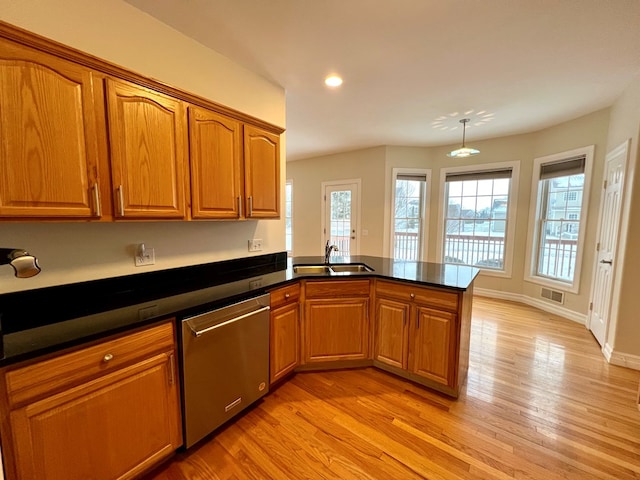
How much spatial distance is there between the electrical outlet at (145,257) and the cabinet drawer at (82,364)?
630mm

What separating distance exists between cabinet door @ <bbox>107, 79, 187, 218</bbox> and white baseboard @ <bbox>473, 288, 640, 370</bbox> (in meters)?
4.00

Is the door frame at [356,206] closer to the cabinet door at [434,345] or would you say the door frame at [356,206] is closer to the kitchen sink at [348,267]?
the kitchen sink at [348,267]

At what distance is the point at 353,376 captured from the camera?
2.40 m

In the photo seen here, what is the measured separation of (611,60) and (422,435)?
3.27 metres

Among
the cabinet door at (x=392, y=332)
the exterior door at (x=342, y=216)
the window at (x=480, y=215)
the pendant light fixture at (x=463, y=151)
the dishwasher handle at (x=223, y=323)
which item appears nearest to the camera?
the dishwasher handle at (x=223, y=323)

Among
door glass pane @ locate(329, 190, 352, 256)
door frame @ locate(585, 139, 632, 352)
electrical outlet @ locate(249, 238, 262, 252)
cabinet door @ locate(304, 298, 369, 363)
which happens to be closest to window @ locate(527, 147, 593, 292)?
door frame @ locate(585, 139, 632, 352)

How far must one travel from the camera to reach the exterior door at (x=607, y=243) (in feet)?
9.16

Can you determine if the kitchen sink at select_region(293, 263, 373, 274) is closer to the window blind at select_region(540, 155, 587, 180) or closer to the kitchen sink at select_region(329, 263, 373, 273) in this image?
the kitchen sink at select_region(329, 263, 373, 273)

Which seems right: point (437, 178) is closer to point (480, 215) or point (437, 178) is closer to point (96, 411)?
point (480, 215)

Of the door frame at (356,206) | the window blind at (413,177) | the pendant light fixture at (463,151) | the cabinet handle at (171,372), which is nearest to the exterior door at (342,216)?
the door frame at (356,206)

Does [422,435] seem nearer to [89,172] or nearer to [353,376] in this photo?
[353,376]

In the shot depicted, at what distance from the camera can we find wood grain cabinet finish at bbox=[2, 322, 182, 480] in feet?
3.38

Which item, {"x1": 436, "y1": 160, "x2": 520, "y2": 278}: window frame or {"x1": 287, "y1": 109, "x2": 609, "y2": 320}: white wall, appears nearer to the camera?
{"x1": 287, "y1": 109, "x2": 609, "y2": 320}: white wall

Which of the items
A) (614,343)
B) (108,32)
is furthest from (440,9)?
(614,343)
